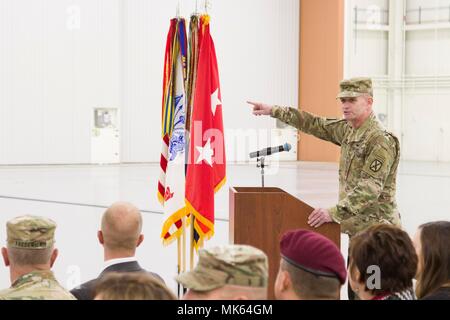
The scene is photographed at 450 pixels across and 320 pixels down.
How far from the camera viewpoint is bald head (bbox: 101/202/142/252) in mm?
3250

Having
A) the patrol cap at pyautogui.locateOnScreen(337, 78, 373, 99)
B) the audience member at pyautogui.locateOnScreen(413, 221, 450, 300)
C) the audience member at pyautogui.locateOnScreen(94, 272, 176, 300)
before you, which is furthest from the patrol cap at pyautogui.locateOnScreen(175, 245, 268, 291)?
the patrol cap at pyautogui.locateOnScreen(337, 78, 373, 99)

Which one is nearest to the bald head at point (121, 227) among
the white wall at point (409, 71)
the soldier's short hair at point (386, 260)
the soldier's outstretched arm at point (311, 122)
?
the soldier's short hair at point (386, 260)

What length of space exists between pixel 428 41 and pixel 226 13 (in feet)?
25.0

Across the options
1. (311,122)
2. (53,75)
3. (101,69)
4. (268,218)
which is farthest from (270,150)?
(101,69)

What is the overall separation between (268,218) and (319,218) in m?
0.30

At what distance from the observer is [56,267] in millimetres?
6586

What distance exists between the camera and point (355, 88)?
14.0ft

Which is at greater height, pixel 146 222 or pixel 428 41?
pixel 428 41

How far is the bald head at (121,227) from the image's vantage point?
325 centimetres

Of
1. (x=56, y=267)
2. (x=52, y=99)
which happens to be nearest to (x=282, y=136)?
(x=52, y=99)

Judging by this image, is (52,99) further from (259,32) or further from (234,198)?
(234,198)

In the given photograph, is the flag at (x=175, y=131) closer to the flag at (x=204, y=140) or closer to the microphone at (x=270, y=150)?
the flag at (x=204, y=140)

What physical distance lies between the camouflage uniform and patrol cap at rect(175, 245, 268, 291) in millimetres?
2239

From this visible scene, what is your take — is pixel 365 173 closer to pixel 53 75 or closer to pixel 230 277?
pixel 230 277
